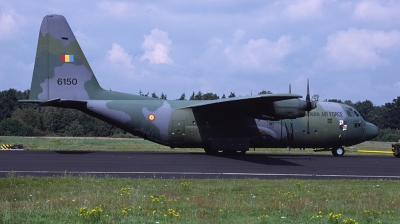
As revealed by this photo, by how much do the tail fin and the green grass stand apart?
1325 cm

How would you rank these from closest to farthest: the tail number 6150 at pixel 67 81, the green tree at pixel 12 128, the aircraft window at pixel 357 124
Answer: the tail number 6150 at pixel 67 81
the aircraft window at pixel 357 124
the green tree at pixel 12 128

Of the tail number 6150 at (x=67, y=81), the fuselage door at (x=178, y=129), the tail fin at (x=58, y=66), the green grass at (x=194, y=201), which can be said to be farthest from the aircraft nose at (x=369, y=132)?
the tail number 6150 at (x=67, y=81)

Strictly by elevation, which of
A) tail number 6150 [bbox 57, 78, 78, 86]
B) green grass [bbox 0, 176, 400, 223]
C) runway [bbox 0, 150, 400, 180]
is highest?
tail number 6150 [bbox 57, 78, 78, 86]

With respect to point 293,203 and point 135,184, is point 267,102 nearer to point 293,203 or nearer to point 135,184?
point 135,184

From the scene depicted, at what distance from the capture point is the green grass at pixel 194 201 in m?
10.8

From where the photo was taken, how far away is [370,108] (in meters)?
138

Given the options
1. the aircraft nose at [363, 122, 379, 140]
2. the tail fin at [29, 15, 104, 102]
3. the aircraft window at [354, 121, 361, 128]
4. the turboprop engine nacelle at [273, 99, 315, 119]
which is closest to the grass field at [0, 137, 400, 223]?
the turboprop engine nacelle at [273, 99, 315, 119]

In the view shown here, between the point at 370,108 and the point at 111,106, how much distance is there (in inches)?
4750

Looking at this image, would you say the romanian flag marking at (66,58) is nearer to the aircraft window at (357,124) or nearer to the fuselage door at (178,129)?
the fuselage door at (178,129)

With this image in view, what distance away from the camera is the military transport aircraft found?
29406 mm

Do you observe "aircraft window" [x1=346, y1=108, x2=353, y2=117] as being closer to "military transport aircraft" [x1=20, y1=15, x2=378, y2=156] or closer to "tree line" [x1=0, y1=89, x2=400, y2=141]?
"military transport aircraft" [x1=20, y1=15, x2=378, y2=156]

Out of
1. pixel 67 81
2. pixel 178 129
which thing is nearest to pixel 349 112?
pixel 178 129

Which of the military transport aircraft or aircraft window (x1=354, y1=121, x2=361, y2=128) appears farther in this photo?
aircraft window (x1=354, y1=121, x2=361, y2=128)

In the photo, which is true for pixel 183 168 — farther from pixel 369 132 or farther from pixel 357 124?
pixel 369 132
